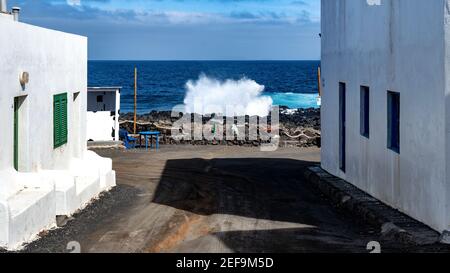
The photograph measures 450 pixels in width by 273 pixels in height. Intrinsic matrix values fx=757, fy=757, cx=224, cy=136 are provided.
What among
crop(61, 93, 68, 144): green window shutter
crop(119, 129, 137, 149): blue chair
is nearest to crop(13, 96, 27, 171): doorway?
crop(61, 93, 68, 144): green window shutter

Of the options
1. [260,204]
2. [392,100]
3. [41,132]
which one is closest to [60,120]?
[41,132]

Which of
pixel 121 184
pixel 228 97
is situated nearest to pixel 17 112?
pixel 121 184

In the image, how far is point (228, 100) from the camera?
66.6 metres

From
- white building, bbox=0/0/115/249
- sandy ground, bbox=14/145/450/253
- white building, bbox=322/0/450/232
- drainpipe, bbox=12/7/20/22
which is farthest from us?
drainpipe, bbox=12/7/20/22

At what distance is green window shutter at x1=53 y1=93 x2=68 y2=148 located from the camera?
623 inches

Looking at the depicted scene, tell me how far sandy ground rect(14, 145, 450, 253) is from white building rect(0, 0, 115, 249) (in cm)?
46

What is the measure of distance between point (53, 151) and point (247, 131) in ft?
72.9

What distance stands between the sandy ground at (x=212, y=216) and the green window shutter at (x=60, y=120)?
159 centimetres

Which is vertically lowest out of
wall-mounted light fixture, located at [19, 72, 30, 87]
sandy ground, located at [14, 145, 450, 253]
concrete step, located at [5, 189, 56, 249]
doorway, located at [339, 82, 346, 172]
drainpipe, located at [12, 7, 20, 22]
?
sandy ground, located at [14, 145, 450, 253]

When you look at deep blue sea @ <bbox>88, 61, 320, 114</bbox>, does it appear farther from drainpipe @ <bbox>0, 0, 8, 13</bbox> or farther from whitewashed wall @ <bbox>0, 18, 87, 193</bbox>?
drainpipe @ <bbox>0, 0, 8, 13</bbox>

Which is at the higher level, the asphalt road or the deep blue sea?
the deep blue sea

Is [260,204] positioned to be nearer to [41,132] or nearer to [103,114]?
[41,132]

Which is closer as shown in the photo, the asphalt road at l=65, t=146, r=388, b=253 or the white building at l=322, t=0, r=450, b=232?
the white building at l=322, t=0, r=450, b=232

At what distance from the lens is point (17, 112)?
44.1 ft
